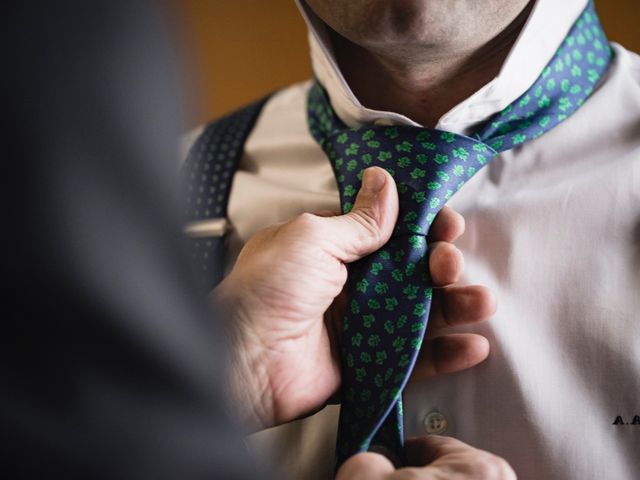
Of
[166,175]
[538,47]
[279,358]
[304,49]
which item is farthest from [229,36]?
[166,175]

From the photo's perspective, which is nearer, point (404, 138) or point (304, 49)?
point (404, 138)

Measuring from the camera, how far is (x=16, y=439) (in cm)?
29

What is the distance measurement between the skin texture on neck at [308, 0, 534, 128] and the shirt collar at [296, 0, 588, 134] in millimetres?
23

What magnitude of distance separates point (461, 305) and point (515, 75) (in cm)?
23

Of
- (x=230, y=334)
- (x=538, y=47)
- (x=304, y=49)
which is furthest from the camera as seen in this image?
(x=304, y=49)

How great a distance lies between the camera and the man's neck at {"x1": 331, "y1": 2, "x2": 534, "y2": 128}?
70 centimetres

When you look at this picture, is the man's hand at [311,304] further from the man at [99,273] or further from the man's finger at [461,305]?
the man at [99,273]

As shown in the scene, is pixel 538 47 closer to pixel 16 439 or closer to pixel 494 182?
pixel 494 182

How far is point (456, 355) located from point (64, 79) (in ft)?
1.48

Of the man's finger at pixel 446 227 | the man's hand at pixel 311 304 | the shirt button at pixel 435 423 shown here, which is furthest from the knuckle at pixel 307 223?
the shirt button at pixel 435 423

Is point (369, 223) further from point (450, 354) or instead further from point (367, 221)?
point (450, 354)

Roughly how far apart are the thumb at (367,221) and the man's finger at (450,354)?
0.35ft

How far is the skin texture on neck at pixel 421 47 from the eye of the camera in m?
0.64

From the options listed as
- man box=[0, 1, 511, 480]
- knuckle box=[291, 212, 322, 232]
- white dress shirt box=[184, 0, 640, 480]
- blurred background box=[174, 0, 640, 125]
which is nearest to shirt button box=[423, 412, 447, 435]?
white dress shirt box=[184, 0, 640, 480]
